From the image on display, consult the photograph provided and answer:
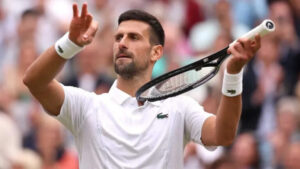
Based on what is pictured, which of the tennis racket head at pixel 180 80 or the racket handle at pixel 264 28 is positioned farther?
the tennis racket head at pixel 180 80

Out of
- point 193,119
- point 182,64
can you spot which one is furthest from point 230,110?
point 182,64

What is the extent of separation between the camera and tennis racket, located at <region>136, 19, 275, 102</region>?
7656mm

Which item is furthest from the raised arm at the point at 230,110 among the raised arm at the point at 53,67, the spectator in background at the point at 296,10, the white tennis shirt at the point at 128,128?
the spectator in background at the point at 296,10

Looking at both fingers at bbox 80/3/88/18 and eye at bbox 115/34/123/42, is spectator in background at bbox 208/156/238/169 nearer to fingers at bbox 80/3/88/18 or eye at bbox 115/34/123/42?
eye at bbox 115/34/123/42

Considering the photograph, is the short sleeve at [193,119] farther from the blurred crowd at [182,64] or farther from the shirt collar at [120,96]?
the blurred crowd at [182,64]

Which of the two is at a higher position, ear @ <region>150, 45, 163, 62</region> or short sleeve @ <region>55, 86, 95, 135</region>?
ear @ <region>150, 45, 163, 62</region>

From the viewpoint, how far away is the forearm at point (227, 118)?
7.38 m

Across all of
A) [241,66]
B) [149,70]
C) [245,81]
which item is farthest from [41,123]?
[241,66]

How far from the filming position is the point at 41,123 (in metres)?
13.0

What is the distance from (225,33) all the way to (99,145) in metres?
6.14

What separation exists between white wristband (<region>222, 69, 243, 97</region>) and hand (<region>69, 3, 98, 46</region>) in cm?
98

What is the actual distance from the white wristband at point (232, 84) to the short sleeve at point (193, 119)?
0.45 metres

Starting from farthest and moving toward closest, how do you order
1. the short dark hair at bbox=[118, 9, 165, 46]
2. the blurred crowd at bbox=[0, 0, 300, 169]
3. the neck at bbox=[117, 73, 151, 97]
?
the blurred crowd at bbox=[0, 0, 300, 169] < the short dark hair at bbox=[118, 9, 165, 46] < the neck at bbox=[117, 73, 151, 97]

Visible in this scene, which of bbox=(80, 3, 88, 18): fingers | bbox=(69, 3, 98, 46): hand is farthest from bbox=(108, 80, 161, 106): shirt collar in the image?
bbox=(80, 3, 88, 18): fingers
